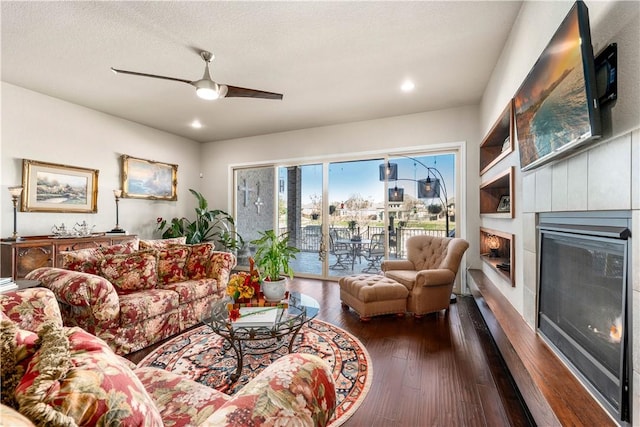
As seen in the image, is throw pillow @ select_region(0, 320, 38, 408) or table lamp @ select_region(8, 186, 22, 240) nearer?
throw pillow @ select_region(0, 320, 38, 408)

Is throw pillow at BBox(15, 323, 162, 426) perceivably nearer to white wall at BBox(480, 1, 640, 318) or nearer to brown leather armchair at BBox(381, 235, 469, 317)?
white wall at BBox(480, 1, 640, 318)

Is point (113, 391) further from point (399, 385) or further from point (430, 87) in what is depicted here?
point (430, 87)

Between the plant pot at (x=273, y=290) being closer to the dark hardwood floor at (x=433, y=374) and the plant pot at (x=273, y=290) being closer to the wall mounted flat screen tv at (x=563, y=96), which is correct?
the dark hardwood floor at (x=433, y=374)

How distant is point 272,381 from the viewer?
947 mm

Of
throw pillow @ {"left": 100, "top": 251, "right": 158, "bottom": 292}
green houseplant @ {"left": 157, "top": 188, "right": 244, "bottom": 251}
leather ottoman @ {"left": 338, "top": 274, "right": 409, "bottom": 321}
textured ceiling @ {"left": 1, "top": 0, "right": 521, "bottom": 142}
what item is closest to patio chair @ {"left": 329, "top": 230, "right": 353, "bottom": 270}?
leather ottoman @ {"left": 338, "top": 274, "right": 409, "bottom": 321}

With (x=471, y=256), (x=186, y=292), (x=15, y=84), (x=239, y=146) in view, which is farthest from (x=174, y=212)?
(x=471, y=256)

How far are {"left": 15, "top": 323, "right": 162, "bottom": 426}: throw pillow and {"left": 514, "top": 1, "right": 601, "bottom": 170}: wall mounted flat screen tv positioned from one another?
177 centimetres

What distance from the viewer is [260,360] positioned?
86.9 inches

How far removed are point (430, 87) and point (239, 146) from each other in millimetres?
3859

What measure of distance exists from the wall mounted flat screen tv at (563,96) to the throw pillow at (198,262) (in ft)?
10.5

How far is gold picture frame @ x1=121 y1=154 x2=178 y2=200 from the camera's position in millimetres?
4646

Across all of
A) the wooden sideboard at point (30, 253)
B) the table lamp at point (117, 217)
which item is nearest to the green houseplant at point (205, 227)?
the table lamp at point (117, 217)

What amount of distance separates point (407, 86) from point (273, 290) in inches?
112

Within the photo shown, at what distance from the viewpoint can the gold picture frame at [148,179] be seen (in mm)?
4646
